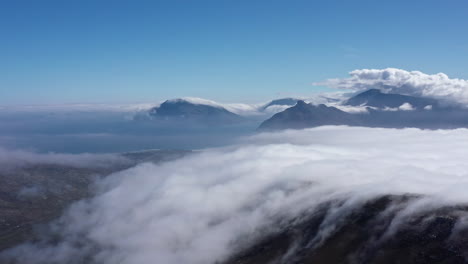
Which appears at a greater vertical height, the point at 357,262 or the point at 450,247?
the point at 450,247

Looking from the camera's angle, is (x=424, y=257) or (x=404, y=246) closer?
(x=424, y=257)

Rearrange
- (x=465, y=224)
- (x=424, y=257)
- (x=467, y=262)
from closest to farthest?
(x=467, y=262)
(x=424, y=257)
(x=465, y=224)

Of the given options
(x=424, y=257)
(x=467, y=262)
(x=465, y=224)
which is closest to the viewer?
(x=467, y=262)

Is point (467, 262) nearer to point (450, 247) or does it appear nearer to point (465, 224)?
point (450, 247)

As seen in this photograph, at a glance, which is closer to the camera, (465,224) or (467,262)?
(467,262)

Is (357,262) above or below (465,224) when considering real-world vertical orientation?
below

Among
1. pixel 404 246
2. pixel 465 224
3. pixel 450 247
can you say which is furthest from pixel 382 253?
pixel 465 224

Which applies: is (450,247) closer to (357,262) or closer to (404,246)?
(404,246)

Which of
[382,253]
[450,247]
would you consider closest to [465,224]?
[450,247]

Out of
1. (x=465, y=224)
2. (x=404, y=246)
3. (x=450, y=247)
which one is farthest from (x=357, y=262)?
(x=465, y=224)
